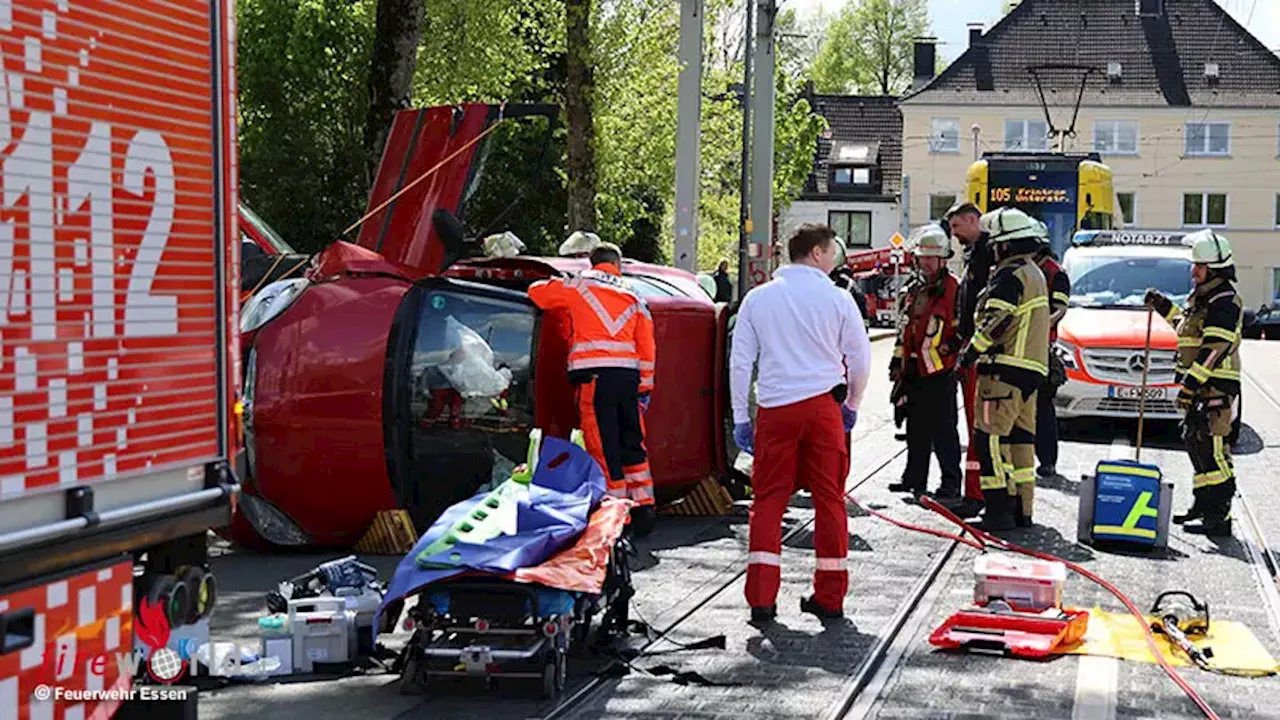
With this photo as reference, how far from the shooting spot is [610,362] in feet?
36.0

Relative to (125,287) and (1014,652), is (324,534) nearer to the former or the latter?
(1014,652)

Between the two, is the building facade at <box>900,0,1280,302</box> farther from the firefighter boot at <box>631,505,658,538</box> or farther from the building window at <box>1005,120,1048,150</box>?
the firefighter boot at <box>631,505,658,538</box>

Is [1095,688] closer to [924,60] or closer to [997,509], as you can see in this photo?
[997,509]

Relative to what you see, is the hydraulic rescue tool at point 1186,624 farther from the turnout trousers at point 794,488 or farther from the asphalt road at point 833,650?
the turnout trousers at point 794,488

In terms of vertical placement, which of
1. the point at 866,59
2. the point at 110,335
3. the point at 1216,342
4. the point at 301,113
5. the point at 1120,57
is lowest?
the point at 1216,342

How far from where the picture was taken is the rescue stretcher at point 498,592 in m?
7.17

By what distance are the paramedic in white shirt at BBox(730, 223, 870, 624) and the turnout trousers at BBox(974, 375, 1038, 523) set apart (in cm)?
300

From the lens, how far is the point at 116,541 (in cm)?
483

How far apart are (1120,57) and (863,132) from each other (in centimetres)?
1302

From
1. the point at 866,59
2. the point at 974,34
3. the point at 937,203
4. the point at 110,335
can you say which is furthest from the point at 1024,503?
the point at 866,59

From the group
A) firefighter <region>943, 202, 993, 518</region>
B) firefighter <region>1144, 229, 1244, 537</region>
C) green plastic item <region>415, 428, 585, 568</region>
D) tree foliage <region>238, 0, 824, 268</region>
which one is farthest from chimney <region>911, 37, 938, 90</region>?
green plastic item <region>415, 428, 585, 568</region>

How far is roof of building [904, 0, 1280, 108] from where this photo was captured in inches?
2761

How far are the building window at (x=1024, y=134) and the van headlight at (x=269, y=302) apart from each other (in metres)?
62.7

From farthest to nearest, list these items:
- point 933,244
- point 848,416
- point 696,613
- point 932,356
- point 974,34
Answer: point 974,34
point 933,244
point 932,356
point 848,416
point 696,613
